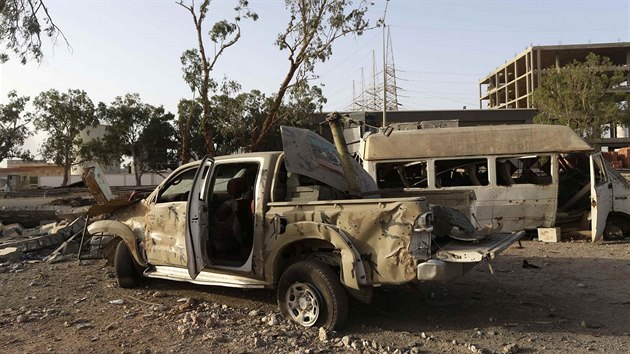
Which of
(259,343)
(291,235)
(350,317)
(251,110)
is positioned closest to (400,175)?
(350,317)

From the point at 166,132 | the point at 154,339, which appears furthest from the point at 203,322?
the point at 166,132

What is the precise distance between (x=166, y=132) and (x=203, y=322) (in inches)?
1621

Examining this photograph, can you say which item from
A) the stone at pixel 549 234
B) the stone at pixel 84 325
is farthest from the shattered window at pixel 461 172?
the stone at pixel 84 325

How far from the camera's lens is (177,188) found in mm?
6418

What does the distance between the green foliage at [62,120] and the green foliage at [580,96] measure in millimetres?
36617

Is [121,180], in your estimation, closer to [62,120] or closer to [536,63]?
[62,120]

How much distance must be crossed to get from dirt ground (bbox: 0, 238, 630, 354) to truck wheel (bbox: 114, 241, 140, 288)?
13 cm

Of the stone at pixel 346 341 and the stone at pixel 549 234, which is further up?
the stone at pixel 549 234

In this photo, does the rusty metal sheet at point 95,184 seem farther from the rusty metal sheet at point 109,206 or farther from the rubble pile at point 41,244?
the rubble pile at point 41,244

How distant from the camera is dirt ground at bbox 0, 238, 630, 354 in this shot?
457 cm

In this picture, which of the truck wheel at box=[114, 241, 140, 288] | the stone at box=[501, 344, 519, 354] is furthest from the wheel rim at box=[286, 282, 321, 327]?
Answer: the truck wheel at box=[114, 241, 140, 288]

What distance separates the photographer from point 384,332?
4.87 meters

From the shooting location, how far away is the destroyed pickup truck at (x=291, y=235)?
4.55m

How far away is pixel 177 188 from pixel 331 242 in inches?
101
